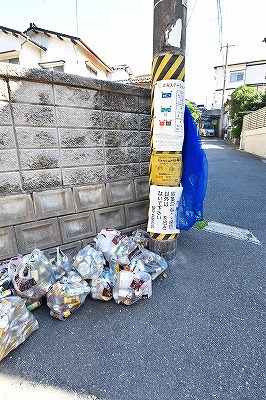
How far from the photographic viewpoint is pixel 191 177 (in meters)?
2.79

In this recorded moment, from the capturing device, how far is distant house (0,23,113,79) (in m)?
14.1

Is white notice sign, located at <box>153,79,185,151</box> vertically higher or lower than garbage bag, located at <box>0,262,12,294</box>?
higher

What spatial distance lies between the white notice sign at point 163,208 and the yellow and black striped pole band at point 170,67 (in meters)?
1.15

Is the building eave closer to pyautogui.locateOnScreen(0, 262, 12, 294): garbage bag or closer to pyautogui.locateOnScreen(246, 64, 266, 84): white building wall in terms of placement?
pyautogui.locateOnScreen(0, 262, 12, 294): garbage bag

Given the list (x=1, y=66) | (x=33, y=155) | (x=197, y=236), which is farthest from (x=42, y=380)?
(x=197, y=236)

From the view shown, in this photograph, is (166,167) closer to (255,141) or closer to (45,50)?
(255,141)

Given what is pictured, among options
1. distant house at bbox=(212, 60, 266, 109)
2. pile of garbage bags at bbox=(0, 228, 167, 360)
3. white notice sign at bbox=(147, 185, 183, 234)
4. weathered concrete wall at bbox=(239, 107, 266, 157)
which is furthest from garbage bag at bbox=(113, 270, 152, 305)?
distant house at bbox=(212, 60, 266, 109)

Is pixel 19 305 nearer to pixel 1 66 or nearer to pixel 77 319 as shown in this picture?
pixel 77 319

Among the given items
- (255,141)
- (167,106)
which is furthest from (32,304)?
(255,141)

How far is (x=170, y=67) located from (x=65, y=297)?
2452mm

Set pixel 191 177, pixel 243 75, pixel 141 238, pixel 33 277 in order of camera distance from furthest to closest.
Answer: pixel 243 75, pixel 141 238, pixel 191 177, pixel 33 277

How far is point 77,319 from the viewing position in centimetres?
200

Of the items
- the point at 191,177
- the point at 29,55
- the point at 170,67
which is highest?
the point at 29,55

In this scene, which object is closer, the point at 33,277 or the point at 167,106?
the point at 33,277
